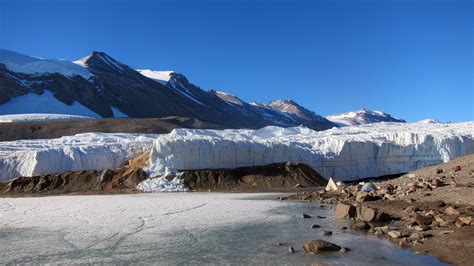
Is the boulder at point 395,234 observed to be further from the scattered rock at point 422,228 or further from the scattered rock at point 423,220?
the scattered rock at point 423,220

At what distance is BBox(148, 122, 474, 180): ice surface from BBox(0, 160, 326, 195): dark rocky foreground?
5.66 ft

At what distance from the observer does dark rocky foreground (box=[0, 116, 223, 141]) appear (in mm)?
73938

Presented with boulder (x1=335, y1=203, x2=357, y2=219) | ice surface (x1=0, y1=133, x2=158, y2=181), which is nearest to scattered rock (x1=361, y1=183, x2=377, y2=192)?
boulder (x1=335, y1=203, x2=357, y2=219)

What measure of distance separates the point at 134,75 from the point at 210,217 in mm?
149653

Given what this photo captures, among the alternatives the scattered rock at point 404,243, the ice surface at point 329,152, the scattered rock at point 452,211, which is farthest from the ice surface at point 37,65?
the scattered rock at point 404,243

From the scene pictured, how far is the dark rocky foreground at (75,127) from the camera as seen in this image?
73.9m

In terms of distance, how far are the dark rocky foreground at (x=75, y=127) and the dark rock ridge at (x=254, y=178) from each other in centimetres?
4373

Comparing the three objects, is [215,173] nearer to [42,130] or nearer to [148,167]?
[148,167]

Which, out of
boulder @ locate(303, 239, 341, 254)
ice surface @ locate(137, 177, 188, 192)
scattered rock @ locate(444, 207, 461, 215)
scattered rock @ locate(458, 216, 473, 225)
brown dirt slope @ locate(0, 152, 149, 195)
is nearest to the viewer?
boulder @ locate(303, 239, 341, 254)

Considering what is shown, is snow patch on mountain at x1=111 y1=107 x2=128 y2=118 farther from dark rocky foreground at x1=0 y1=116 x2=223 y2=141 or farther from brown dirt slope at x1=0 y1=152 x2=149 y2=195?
brown dirt slope at x1=0 y1=152 x2=149 y2=195

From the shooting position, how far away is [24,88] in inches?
4668

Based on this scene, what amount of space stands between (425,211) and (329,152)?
3006cm

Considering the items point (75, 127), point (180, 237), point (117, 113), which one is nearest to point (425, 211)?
point (180, 237)

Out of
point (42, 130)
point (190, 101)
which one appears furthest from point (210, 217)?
point (190, 101)
